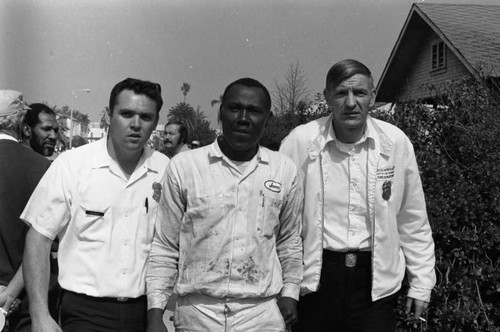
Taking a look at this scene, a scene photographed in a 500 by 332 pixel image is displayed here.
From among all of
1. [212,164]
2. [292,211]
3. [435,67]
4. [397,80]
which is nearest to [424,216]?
[292,211]

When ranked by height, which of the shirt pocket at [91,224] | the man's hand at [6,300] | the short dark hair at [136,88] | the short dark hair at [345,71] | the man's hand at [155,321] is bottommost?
the man's hand at [6,300]

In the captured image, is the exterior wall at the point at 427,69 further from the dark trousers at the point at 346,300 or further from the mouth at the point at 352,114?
the dark trousers at the point at 346,300

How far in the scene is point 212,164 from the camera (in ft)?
8.31

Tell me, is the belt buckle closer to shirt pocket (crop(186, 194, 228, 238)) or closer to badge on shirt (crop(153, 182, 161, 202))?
shirt pocket (crop(186, 194, 228, 238))

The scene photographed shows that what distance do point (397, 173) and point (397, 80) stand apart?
1919 centimetres

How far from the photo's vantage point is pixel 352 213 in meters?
2.96

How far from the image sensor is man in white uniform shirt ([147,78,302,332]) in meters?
2.40

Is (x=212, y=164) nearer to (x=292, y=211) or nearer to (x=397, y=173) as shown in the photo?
(x=292, y=211)

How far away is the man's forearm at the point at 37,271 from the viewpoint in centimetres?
243

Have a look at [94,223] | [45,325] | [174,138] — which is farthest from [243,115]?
[174,138]

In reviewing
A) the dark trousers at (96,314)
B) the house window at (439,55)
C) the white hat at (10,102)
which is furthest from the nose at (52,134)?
the house window at (439,55)

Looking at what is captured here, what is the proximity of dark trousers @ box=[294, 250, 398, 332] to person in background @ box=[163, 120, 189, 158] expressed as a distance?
4603 mm

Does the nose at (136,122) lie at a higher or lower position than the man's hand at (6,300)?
higher

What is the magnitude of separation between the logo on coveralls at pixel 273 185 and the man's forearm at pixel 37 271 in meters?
1.05
